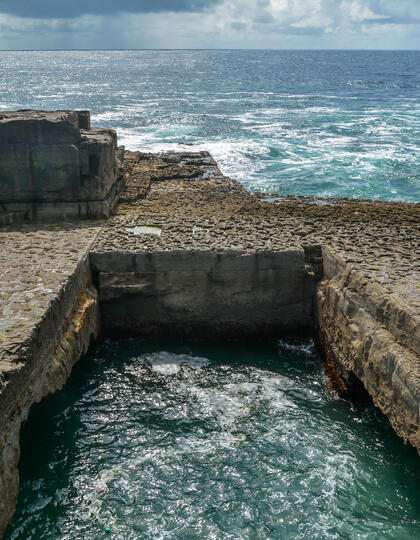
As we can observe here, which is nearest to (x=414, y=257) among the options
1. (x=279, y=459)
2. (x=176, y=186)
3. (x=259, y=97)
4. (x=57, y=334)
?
(x=279, y=459)

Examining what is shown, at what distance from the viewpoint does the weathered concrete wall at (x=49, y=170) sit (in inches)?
566

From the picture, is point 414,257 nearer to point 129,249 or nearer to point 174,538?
point 129,249

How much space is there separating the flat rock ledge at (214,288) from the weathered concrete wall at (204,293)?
25mm

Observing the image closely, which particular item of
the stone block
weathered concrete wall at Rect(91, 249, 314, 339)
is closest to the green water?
weathered concrete wall at Rect(91, 249, 314, 339)

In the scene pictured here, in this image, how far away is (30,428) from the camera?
30.2 feet

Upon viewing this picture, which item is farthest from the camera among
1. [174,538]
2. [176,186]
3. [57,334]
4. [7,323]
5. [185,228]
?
[176,186]

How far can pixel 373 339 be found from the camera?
32.0 ft

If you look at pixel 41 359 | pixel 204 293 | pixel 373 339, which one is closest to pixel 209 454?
pixel 41 359

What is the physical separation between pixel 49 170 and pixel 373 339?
9.77 metres

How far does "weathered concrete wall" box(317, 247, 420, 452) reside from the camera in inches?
338

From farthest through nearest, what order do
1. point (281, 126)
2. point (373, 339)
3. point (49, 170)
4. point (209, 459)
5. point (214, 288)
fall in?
point (281, 126) → point (49, 170) → point (214, 288) → point (373, 339) → point (209, 459)

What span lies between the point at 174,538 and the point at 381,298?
5496mm

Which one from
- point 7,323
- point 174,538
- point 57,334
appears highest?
point 7,323

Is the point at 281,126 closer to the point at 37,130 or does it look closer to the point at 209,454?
the point at 37,130
